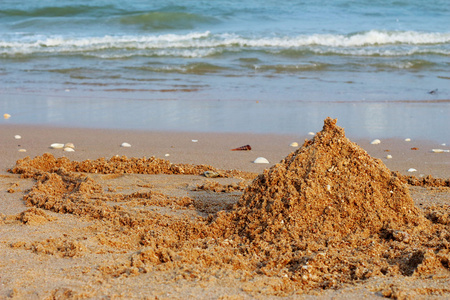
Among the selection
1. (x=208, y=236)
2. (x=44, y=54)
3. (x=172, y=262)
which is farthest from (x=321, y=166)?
Result: (x=44, y=54)

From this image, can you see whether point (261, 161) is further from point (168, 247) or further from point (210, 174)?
point (168, 247)

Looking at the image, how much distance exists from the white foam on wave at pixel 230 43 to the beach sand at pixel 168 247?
35.1 ft

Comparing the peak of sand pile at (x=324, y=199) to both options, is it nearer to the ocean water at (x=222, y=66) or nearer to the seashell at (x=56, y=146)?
the seashell at (x=56, y=146)

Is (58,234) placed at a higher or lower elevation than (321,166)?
lower

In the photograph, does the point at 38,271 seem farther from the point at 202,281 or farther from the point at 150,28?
the point at 150,28

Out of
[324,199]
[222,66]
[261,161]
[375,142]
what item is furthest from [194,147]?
[222,66]

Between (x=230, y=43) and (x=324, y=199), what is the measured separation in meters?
13.9

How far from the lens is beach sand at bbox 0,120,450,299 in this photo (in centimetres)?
230

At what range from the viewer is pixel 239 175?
4.61 metres

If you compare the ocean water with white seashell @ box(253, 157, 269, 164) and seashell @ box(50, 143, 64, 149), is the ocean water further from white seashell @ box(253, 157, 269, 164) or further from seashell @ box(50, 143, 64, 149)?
white seashell @ box(253, 157, 269, 164)

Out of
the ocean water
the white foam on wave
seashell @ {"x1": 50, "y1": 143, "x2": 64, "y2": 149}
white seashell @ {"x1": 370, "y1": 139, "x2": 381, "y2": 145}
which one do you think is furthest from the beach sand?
the white foam on wave

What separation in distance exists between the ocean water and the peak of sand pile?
11.0 ft

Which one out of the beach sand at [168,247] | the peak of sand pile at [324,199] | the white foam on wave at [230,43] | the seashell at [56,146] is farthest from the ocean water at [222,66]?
the peak of sand pile at [324,199]

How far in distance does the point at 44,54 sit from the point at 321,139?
12.9m
